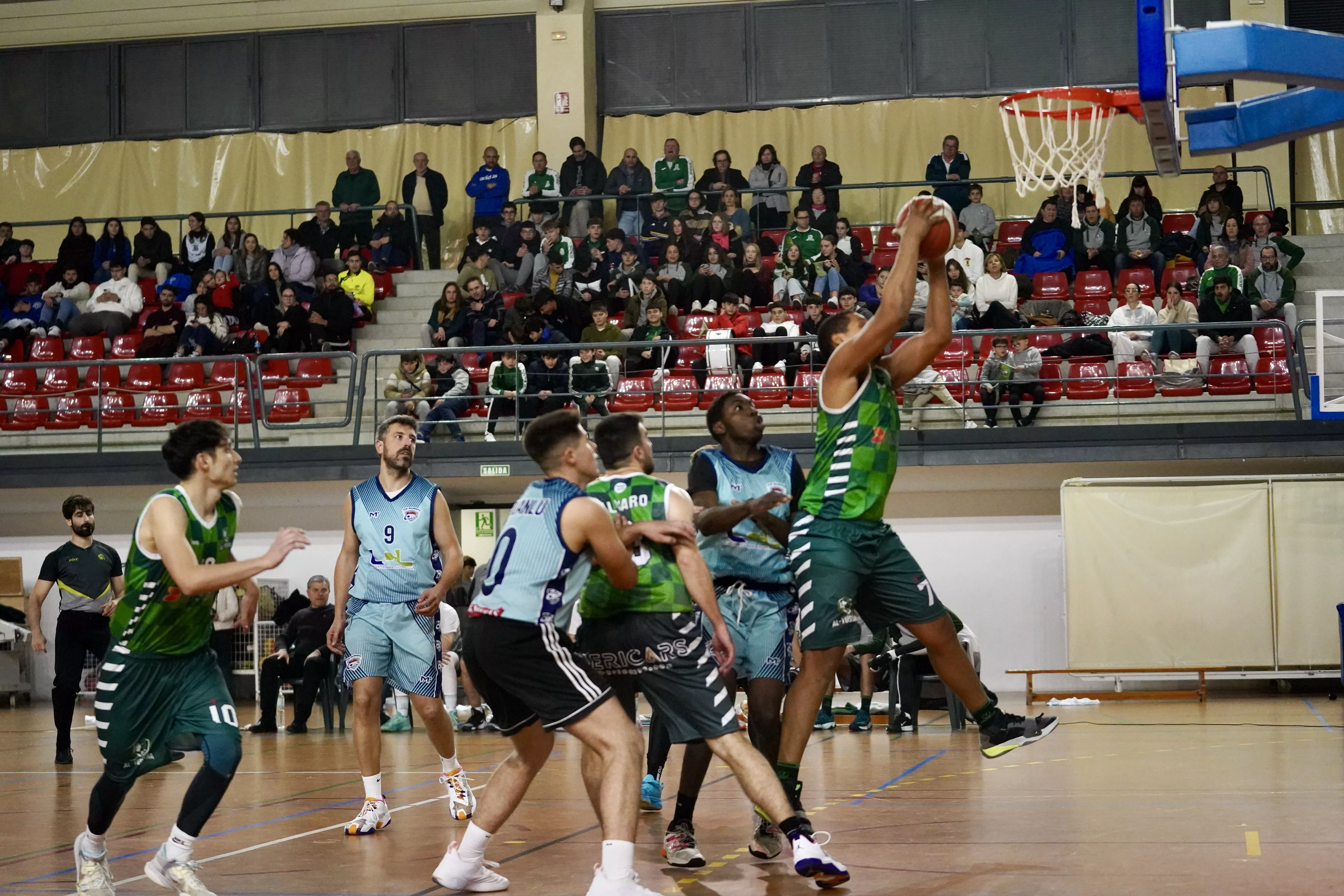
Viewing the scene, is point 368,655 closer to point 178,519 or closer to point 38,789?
point 178,519

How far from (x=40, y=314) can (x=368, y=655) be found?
15.8m

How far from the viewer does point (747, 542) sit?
6.41m

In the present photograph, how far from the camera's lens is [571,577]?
17.0 feet

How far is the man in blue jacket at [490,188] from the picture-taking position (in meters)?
21.8

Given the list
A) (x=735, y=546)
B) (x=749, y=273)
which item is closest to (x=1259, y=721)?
(x=735, y=546)

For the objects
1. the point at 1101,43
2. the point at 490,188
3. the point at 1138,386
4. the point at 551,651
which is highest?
the point at 1101,43

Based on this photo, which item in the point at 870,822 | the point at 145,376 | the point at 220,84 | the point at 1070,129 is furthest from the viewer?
the point at 220,84

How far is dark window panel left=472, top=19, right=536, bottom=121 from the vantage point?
23.5 m

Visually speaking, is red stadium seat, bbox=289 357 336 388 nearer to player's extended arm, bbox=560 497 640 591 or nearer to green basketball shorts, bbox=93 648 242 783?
green basketball shorts, bbox=93 648 242 783

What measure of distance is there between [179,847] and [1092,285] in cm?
1534

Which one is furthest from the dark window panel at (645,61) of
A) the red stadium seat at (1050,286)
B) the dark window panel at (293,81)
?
the red stadium seat at (1050,286)

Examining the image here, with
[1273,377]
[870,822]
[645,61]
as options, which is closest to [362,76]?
[645,61]

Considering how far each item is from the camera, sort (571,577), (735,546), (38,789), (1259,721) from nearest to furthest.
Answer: (571,577)
(735,546)
(38,789)
(1259,721)

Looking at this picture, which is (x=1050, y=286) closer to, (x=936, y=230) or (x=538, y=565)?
(x=936, y=230)
